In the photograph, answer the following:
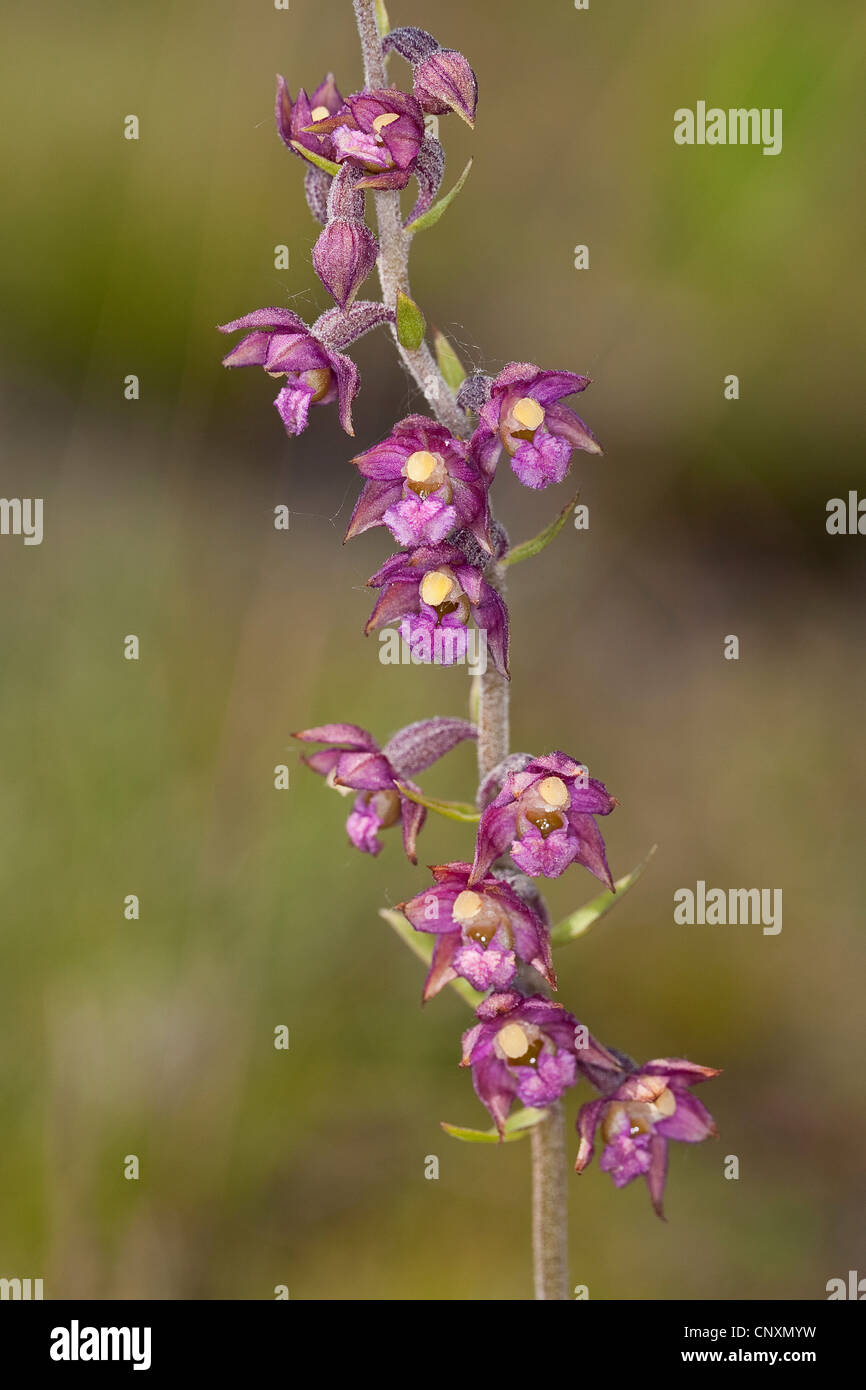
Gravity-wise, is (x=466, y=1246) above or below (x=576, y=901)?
below

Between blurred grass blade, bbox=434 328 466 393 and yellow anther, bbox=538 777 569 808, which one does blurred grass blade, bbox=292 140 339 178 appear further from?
yellow anther, bbox=538 777 569 808

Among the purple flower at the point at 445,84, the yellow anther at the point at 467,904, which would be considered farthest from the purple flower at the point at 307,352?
the yellow anther at the point at 467,904

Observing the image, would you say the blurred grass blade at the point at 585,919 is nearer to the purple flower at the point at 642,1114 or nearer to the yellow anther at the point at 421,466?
the purple flower at the point at 642,1114

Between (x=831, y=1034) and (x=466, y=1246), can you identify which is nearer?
(x=466, y=1246)

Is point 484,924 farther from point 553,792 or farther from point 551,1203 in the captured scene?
point 551,1203
